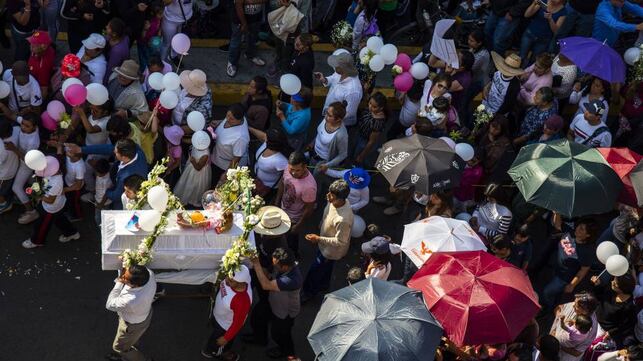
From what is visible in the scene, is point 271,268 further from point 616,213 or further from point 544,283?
point 616,213

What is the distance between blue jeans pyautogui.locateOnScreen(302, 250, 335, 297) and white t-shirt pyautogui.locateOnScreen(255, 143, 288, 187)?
900mm

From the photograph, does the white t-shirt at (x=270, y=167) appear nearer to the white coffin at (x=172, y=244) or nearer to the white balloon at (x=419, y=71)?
the white coffin at (x=172, y=244)

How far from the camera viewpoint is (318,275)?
8.46 meters

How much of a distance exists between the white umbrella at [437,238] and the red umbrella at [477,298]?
0.35m

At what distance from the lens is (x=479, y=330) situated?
6855mm

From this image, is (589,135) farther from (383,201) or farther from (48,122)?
(48,122)

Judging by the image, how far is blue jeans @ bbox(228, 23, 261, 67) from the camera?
11227mm

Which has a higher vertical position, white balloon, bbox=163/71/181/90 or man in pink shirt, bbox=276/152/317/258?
white balloon, bbox=163/71/181/90

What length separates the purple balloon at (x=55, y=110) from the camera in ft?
29.0

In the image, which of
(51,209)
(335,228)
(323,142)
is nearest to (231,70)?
(323,142)

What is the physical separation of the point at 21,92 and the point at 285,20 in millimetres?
3246

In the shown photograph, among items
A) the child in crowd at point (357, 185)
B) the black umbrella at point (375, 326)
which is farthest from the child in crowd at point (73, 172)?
the black umbrella at point (375, 326)

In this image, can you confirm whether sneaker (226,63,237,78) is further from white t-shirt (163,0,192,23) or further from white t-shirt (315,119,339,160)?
white t-shirt (315,119,339,160)

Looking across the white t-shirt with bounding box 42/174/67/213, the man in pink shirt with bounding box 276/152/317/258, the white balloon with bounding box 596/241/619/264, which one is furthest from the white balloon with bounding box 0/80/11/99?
the white balloon with bounding box 596/241/619/264
